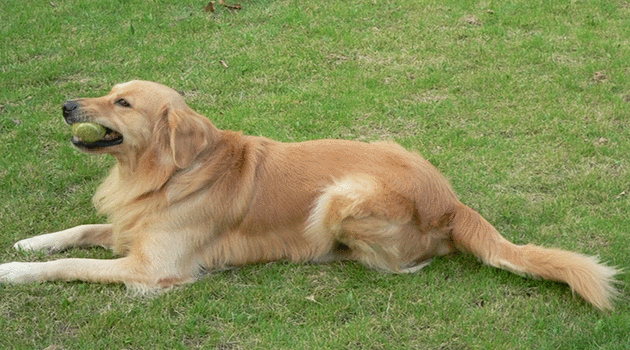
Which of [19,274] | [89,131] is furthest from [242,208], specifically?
[19,274]

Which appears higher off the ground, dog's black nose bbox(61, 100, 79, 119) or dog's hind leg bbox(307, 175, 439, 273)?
dog's black nose bbox(61, 100, 79, 119)

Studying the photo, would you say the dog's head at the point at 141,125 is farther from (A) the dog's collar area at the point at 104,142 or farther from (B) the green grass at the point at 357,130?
(B) the green grass at the point at 357,130

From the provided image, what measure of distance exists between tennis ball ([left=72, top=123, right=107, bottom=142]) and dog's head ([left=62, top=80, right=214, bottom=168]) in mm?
24

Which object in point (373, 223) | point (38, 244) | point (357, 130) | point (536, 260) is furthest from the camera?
point (357, 130)

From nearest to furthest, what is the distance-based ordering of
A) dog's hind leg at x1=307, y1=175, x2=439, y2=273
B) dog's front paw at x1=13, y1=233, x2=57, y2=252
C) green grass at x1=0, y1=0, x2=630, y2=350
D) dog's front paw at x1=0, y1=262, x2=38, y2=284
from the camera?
green grass at x1=0, y1=0, x2=630, y2=350, dog's front paw at x1=0, y1=262, x2=38, y2=284, dog's hind leg at x1=307, y1=175, x2=439, y2=273, dog's front paw at x1=13, y1=233, x2=57, y2=252

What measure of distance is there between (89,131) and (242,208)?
1.12 metres

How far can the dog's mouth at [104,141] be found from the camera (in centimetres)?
493

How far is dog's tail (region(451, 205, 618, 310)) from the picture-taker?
15.3ft

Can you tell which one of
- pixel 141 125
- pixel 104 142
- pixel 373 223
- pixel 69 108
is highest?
pixel 69 108

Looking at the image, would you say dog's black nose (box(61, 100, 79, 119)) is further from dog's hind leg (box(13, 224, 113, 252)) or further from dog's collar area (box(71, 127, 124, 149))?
dog's hind leg (box(13, 224, 113, 252))

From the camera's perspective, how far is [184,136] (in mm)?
4926

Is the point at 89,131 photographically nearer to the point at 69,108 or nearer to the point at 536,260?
the point at 69,108

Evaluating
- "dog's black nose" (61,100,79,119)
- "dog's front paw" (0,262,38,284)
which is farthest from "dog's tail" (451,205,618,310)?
"dog's front paw" (0,262,38,284)

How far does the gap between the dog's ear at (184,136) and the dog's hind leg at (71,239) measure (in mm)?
949
